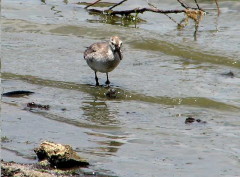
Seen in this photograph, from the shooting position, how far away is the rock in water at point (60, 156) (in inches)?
240

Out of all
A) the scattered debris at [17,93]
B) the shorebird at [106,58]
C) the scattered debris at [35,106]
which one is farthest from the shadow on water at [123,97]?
the scattered debris at [17,93]

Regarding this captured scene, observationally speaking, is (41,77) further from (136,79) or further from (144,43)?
(144,43)

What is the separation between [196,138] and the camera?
753 cm

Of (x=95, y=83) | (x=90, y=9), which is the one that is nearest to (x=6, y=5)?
(x=90, y=9)

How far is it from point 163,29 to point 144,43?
1353 millimetres

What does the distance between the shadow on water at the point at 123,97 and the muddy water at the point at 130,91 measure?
0.6 inches

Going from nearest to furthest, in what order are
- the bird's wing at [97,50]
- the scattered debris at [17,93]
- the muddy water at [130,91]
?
the muddy water at [130,91]
the scattered debris at [17,93]
the bird's wing at [97,50]

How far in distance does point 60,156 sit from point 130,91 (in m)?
4.11

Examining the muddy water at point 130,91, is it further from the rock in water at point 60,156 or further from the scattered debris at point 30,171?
the scattered debris at point 30,171

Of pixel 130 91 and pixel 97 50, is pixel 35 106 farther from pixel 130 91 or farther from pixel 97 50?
pixel 97 50

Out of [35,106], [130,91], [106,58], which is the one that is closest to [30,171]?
[35,106]

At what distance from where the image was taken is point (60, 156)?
20.0ft

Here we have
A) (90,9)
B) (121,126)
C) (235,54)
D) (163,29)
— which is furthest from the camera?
(90,9)

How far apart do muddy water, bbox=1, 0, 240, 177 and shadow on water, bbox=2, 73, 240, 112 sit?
0.02 m
